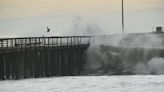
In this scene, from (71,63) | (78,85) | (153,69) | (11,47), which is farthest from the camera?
(71,63)

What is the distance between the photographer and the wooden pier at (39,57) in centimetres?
4197

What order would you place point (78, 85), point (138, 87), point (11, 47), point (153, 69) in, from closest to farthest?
point (138, 87) → point (78, 85) → point (11, 47) → point (153, 69)

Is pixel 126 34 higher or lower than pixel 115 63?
higher

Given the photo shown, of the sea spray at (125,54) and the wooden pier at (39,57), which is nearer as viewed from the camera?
the wooden pier at (39,57)

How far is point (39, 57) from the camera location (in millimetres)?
45844

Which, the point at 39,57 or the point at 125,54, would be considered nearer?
the point at 39,57

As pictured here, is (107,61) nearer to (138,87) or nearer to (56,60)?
(56,60)

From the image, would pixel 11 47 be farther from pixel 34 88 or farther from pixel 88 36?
pixel 34 88

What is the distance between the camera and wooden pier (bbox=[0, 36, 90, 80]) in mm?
41969

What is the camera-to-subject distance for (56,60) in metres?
49.8

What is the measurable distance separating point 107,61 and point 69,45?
1109cm

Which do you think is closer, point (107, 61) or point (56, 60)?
point (56, 60)

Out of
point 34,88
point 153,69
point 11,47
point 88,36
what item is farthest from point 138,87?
point 88,36

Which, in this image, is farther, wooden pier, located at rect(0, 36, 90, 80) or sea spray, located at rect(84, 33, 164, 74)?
sea spray, located at rect(84, 33, 164, 74)
